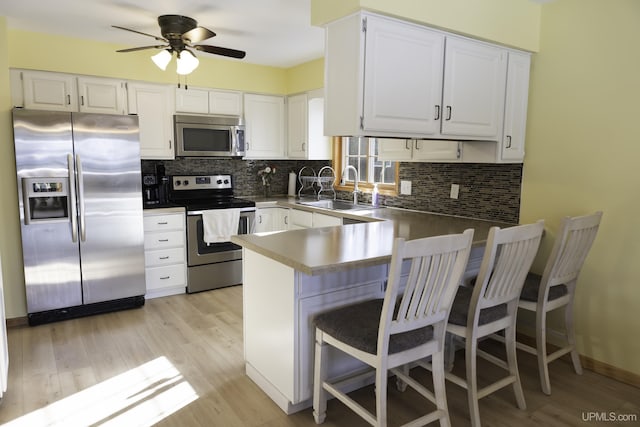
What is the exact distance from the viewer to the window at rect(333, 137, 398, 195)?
411 centimetres

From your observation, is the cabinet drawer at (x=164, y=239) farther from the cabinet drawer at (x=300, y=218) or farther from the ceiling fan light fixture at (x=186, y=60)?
the ceiling fan light fixture at (x=186, y=60)

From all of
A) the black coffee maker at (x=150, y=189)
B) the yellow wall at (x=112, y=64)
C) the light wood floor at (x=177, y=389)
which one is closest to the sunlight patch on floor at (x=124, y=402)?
the light wood floor at (x=177, y=389)

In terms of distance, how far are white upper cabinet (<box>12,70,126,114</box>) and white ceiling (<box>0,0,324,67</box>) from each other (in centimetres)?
34

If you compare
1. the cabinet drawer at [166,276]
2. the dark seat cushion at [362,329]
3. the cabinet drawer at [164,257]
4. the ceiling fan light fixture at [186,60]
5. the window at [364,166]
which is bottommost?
the cabinet drawer at [166,276]

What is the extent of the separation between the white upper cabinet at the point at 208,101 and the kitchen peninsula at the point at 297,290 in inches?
92.7

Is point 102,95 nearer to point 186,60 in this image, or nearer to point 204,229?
point 186,60

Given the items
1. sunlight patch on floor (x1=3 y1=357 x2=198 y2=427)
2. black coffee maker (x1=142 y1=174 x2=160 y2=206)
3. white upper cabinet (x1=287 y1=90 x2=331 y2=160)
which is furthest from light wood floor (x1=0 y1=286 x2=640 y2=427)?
white upper cabinet (x1=287 y1=90 x2=331 y2=160)

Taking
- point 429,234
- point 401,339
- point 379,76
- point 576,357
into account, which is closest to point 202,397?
point 401,339

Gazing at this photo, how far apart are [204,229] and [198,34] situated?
185cm

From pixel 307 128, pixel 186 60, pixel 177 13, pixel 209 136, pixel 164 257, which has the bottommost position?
pixel 164 257

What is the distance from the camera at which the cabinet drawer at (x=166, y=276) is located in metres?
4.02

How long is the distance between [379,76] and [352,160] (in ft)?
7.92

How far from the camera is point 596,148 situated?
2.65m

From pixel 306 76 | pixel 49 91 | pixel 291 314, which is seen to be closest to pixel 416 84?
pixel 291 314
